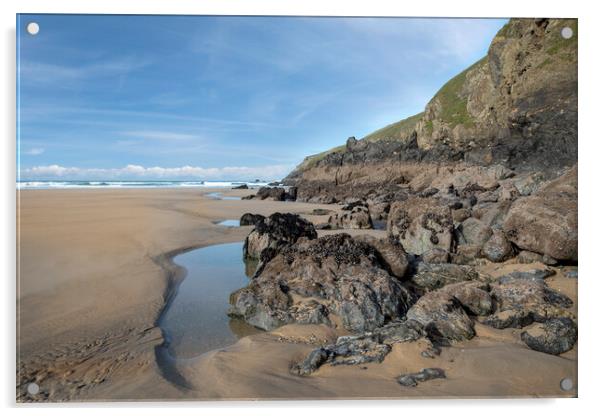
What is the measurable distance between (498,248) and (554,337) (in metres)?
3.58

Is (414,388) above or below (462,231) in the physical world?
below

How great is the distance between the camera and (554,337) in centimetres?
366

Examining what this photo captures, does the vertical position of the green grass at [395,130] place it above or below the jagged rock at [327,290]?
above

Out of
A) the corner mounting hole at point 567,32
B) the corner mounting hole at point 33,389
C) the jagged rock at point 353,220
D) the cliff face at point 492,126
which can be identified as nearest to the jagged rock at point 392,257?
the cliff face at point 492,126

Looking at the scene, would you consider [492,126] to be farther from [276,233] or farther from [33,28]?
[33,28]

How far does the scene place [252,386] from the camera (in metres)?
3.12

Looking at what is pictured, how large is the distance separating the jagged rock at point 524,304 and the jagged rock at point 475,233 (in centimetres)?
279

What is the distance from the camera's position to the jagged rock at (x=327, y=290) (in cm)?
441

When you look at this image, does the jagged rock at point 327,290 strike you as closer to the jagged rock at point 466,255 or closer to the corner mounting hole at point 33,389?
the corner mounting hole at point 33,389

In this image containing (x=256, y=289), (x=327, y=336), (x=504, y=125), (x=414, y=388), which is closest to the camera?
(x=414, y=388)
